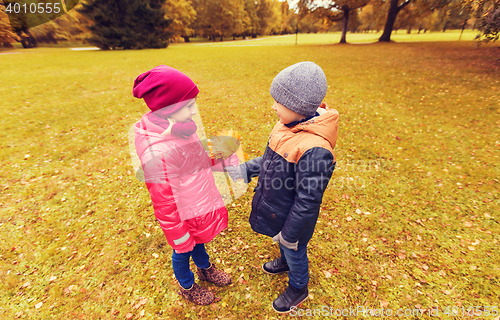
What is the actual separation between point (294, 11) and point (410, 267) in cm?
4152

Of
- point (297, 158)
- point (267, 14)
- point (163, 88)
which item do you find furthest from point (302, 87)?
point (267, 14)

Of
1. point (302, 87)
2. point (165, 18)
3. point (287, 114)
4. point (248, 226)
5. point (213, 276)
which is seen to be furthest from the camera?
point (165, 18)

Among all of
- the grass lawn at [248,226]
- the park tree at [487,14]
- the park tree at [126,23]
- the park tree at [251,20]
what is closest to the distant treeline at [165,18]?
the park tree at [126,23]

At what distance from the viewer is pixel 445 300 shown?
3.37 meters

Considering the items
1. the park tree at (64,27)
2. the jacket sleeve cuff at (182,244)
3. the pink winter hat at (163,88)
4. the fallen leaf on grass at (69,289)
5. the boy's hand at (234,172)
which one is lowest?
the fallen leaf on grass at (69,289)

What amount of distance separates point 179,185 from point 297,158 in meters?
1.31

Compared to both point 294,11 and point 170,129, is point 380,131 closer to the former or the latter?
point 170,129

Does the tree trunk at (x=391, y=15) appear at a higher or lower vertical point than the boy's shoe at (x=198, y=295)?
higher

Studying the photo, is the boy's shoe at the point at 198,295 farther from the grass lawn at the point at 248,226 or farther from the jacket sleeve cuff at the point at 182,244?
the jacket sleeve cuff at the point at 182,244

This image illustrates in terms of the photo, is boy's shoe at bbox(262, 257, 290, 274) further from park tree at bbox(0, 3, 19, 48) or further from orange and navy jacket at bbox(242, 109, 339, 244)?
park tree at bbox(0, 3, 19, 48)

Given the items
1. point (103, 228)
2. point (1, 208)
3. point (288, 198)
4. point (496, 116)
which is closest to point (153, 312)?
point (103, 228)

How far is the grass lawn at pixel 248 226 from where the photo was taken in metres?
3.47

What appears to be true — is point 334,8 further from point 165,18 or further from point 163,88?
point 163,88

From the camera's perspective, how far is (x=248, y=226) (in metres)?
4.69
